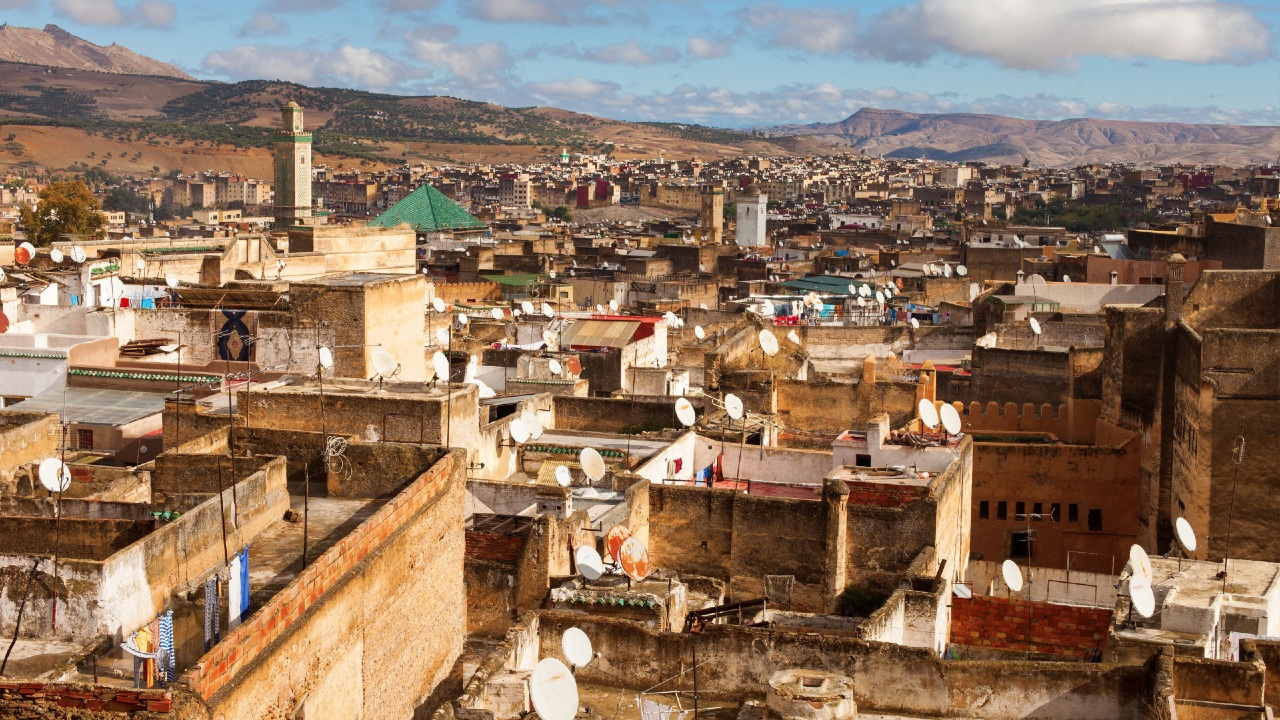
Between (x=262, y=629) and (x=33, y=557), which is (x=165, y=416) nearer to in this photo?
(x=33, y=557)

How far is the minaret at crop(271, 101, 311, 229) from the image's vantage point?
6488 centimetres

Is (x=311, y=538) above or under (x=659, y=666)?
above

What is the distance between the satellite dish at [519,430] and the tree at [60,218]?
33868mm

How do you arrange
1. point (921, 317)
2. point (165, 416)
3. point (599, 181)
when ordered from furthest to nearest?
point (599, 181), point (921, 317), point (165, 416)

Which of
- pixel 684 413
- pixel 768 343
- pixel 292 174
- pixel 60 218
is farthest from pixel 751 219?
pixel 684 413

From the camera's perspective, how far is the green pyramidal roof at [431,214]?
80.1 metres

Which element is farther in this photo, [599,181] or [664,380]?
[599,181]

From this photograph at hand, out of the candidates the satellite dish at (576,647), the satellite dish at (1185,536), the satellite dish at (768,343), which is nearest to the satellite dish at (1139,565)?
the satellite dish at (1185,536)

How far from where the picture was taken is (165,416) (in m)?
19.1

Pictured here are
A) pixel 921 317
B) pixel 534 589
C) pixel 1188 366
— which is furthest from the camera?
pixel 921 317

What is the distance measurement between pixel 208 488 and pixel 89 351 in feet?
36.4

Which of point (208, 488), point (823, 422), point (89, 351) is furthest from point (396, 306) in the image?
point (208, 488)

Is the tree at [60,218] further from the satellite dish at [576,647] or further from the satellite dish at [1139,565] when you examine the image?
the satellite dish at [1139,565]

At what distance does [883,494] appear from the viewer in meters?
18.3
